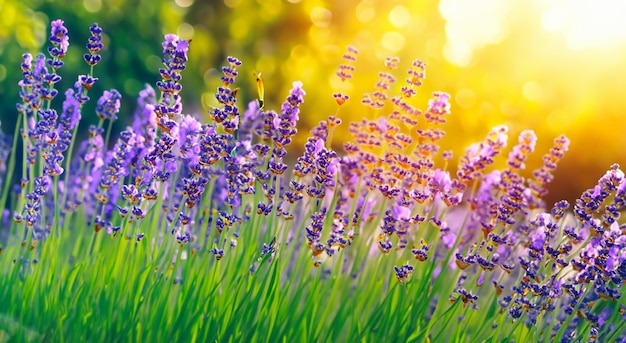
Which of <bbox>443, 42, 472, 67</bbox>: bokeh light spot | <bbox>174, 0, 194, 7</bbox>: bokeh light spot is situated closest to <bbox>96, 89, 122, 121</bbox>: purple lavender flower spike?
<bbox>443, 42, 472, 67</bbox>: bokeh light spot

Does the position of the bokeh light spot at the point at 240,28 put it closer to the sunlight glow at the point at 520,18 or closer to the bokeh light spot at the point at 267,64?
the bokeh light spot at the point at 267,64


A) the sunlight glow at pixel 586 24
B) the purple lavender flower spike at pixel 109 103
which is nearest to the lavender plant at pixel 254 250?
the purple lavender flower spike at pixel 109 103

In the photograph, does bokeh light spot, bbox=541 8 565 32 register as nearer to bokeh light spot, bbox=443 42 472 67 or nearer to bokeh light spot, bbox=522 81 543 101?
bokeh light spot, bbox=522 81 543 101

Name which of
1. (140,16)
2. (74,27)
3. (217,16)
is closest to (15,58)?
(74,27)

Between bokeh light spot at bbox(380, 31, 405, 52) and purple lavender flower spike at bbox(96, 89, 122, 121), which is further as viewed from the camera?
bokeh light spot at bbox(380, 31, 405, 52)

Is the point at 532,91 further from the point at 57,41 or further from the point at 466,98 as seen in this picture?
the point at 57,41
